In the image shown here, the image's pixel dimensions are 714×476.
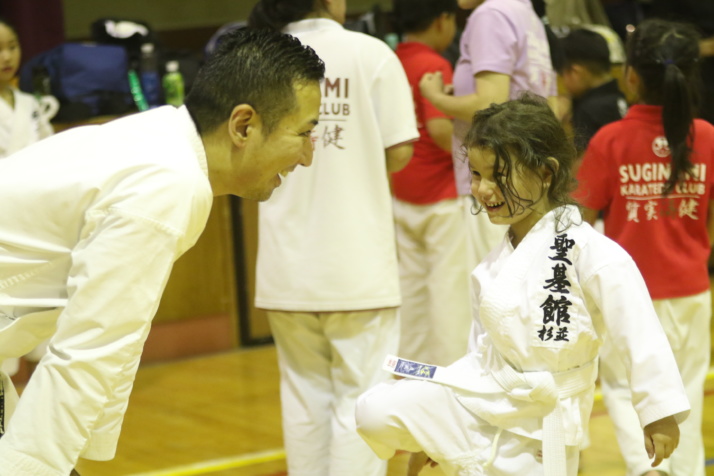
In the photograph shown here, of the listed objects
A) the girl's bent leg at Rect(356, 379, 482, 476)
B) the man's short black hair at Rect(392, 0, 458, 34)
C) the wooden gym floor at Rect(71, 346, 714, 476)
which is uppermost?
the man's short black hair at Rect(392, 0, 458, 34)

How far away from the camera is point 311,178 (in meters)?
3.19

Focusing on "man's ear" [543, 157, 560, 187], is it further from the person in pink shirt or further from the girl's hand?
the girl's hand

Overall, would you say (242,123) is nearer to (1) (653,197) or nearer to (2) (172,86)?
(1) (653,197)

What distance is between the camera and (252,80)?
1890 mm

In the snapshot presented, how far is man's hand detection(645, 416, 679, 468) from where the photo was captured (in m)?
2.19

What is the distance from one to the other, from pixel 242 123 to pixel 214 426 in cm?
296

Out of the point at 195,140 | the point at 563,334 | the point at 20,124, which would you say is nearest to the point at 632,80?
the point at 563,334

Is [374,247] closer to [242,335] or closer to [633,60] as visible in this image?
[633,60]

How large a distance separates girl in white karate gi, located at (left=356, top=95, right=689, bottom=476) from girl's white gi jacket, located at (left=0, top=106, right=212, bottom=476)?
0.85 meters

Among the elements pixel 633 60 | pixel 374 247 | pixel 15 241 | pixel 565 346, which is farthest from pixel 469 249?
pixel 15 241

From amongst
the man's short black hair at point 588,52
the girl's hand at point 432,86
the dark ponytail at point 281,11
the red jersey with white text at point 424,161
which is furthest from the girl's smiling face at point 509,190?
the man's short black hair at point 588,52

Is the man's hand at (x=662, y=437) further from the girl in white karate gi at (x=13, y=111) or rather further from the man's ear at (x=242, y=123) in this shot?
the girl in white karate gi at (x=13, y=111)

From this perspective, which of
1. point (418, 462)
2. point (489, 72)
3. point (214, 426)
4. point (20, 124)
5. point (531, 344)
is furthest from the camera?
point (20, 124)

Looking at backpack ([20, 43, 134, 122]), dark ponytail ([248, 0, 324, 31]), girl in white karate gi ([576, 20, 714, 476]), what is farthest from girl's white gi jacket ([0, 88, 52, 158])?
girl in white karate gi ([576, 20, 714, 476])
